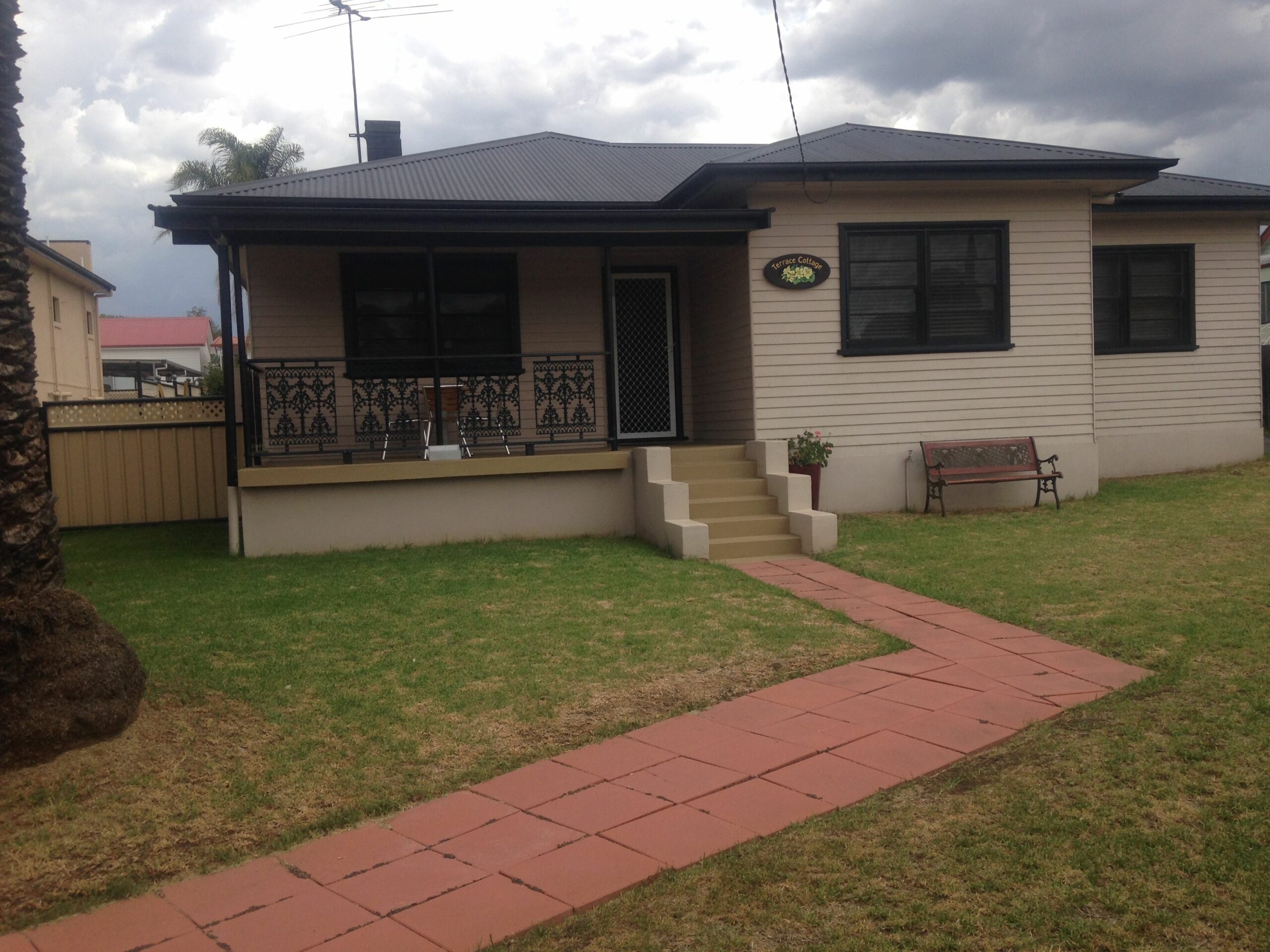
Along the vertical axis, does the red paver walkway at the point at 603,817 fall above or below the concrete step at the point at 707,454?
below

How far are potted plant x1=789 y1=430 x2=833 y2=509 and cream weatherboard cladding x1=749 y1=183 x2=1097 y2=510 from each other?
1.30ft

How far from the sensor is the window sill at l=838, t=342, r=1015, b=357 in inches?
453

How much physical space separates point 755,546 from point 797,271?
339 centimetres

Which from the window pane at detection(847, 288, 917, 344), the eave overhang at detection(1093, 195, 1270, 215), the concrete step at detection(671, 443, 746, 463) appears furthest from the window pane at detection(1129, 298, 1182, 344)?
the concrete step at detection(671, 443, 746, 463)

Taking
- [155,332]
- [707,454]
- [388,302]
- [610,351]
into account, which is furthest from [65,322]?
[155,332]

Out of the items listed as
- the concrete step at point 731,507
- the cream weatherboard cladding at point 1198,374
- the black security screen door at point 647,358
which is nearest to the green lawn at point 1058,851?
the concrete step at point 731,507

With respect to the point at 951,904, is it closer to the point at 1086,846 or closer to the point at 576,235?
the point at 1086,846

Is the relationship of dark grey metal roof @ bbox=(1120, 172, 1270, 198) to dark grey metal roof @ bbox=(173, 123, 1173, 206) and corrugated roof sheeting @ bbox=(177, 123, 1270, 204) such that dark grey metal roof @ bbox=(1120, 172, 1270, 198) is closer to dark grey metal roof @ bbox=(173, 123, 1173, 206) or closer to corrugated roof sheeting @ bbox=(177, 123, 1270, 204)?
corrugated roof sheeting @ bbox=(177, 123, 1270, 204)

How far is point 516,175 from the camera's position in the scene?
43.6ft

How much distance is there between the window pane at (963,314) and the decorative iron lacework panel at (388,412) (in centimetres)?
587

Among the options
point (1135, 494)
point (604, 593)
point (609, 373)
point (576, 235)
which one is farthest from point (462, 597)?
point (1135, 494)

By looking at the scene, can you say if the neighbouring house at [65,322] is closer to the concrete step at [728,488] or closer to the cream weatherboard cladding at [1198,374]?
the concrete step at [728,488]

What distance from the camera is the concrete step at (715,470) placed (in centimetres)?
1071

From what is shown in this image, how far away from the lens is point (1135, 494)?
12.0 metres
